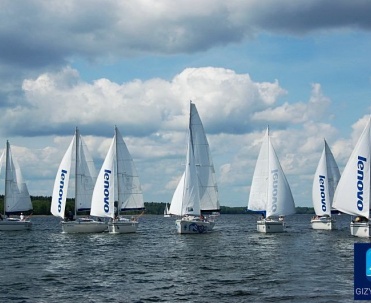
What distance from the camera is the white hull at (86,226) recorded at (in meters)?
72.7

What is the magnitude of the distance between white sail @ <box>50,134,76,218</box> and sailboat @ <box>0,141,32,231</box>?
10.2m

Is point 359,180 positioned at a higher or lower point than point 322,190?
higher

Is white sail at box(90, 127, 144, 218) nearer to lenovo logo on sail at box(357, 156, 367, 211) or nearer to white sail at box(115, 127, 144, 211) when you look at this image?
white sail at box(115, 127, 144, 211)

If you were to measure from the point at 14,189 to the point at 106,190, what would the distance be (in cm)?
1806

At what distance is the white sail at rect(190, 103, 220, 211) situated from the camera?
7331 cm

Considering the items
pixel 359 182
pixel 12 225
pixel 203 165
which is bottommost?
pixel 12 225

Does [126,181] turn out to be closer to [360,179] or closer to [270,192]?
[270,192]

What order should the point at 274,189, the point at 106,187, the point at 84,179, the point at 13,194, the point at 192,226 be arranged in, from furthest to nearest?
1. the point at 13,194
2. the point at 84,179
3. the point at 274,189
4. the point at 106,187
5. the point at 192,226

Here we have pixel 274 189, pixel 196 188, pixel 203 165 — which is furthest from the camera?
pixel 274 189

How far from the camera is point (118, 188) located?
73.0 metres

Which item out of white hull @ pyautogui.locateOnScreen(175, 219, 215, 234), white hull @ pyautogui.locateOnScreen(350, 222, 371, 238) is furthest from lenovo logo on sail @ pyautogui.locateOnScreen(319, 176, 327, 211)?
white hull @ pyautogui.locateOnScreen(350, 222, 371, 238)

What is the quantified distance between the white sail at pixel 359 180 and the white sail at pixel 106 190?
1024 inches

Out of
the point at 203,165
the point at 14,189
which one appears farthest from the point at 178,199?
the point at 14,189

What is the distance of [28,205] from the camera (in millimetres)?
85750
